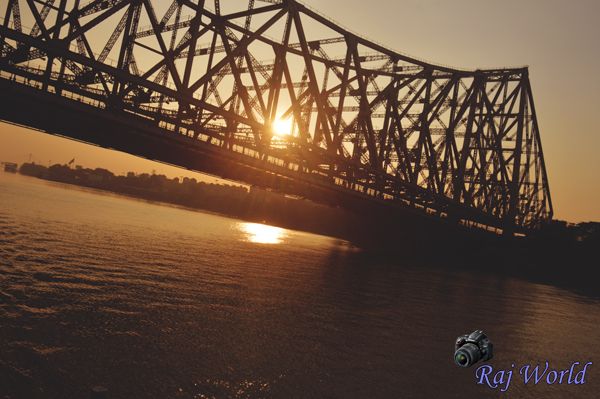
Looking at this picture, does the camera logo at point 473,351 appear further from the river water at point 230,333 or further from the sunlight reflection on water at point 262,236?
the sunlight reflection on water at point 262,236

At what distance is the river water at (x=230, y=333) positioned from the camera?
817 centimetres

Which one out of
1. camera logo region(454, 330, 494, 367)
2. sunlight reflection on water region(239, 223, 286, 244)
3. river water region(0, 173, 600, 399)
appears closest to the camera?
camera logo region(454, 330, 494, 367)

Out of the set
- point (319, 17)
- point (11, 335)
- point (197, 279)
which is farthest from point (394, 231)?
point (11, 335)

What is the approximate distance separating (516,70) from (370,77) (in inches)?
1053

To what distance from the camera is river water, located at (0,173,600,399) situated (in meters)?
8.17

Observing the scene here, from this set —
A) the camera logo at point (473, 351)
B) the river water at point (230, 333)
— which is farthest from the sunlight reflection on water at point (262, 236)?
the camera logo at point (473, 351)

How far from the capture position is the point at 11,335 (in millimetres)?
8852

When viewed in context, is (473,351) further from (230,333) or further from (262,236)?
(262,236)

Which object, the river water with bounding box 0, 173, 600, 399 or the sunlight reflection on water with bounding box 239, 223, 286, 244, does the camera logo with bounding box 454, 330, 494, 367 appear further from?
the sunlight reflection on water with bounding box 239, 223, 286, 244

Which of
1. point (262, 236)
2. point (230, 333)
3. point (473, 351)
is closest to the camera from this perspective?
point (473, 351)

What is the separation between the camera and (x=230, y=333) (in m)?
11.6

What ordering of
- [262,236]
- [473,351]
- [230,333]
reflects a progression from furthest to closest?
[262,236] → [230,333] → [473,351]

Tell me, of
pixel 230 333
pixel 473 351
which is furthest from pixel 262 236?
pixel 473 351

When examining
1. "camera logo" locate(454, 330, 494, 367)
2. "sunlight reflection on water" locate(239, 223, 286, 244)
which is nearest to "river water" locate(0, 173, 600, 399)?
"camera logo" locate(454, 330, 494, 367)
